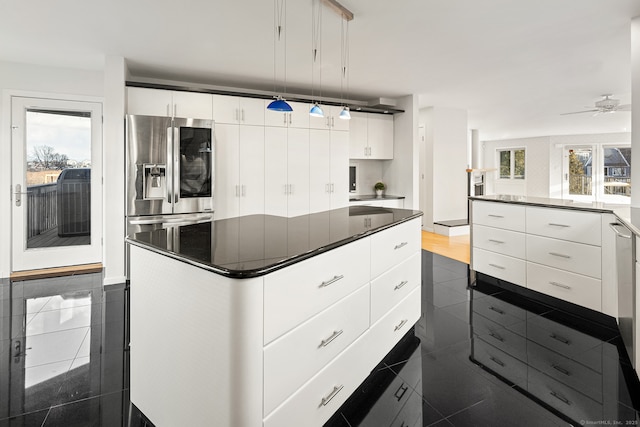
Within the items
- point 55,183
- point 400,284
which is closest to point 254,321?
point 400,284

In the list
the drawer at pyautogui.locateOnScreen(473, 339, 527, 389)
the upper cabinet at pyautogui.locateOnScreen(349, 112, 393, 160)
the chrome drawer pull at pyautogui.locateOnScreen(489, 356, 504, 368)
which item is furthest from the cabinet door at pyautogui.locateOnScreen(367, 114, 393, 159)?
the chrome drawer pull at pyautogui.locateOnScreen(489, 356, 504, 368)

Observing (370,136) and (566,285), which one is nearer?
(566,285)

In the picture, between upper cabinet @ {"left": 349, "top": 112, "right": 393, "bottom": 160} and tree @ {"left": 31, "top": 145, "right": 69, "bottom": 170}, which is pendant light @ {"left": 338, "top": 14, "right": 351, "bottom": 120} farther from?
tree @ {"left": 31, "top": 145, "right": 69, "bottom": 170}

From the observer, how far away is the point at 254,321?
1.17 metres

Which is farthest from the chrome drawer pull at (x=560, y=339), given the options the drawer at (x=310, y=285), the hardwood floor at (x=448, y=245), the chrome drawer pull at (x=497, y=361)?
the hardwood floor at (x=448, y=245)

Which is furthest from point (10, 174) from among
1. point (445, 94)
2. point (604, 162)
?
point (604, 162)

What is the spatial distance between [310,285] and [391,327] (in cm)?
102

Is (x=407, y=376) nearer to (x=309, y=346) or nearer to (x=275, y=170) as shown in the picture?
(x=309, y=346)

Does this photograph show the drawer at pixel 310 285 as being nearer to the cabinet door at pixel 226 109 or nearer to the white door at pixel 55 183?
the cabinet door at pixel 226 109

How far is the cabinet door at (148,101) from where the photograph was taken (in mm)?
4191

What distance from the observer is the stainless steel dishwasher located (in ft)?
6.73

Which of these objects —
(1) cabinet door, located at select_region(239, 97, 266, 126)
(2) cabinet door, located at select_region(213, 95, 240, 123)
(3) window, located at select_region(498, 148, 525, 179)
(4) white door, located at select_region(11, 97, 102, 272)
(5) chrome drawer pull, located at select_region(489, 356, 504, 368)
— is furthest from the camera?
(3) window, located at select_region(498, 148, 525, 179)

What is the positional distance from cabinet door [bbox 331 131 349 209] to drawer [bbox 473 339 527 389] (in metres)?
3.44

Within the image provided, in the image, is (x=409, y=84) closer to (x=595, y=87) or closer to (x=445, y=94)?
(x=445, y=94)
